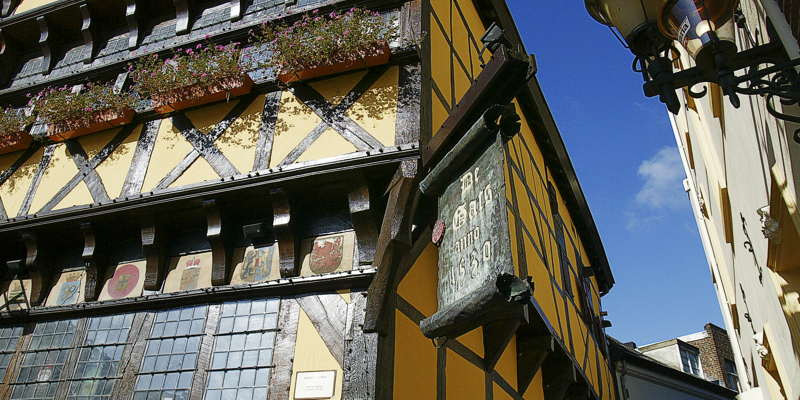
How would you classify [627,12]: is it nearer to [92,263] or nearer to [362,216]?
[362,216]

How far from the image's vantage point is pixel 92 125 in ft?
20.6

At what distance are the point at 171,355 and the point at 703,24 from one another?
15.2ft

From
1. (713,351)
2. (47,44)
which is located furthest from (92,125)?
(713,351)

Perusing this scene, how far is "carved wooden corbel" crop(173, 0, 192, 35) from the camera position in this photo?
6.85m

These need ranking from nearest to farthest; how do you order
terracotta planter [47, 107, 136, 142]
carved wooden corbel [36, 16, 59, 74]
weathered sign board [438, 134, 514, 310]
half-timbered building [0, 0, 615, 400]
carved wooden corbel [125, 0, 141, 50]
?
weathered sign board [438, 134, 514, 310]
half-timbered building [0, 0, 615, 400]
terracotta planter [47, 107, 136, 142]
carved wooden corbel [125, 0, 141, 50]
carved wooden corbel [36, 16, 59, 74]

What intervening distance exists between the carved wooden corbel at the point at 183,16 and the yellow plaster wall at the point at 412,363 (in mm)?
4655

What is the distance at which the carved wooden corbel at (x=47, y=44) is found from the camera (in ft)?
25.0

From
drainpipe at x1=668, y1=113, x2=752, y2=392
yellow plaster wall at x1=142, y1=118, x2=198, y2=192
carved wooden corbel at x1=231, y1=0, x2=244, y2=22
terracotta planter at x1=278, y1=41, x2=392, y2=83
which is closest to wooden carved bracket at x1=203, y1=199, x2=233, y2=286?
yellow plaster wall at x1=142, y1=118, x2=198, y2=192

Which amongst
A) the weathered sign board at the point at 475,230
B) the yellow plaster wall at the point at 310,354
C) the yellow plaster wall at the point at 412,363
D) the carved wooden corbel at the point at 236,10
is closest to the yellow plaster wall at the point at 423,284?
the yellow plaster wall at the point at 412,363

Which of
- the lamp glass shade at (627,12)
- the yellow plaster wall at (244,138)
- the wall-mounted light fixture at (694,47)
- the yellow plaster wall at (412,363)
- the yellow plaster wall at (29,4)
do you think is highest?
the yellow plaster wall at (29,4)

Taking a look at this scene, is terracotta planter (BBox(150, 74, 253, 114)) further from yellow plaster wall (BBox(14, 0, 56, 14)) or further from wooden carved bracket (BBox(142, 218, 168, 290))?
yellow plaster wall (BBox(14, 0, 56, 14))

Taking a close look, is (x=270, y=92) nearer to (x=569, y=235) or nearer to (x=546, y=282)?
(x=546, y=282)

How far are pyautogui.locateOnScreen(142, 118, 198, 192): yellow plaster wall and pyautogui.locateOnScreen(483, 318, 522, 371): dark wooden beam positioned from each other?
365cm

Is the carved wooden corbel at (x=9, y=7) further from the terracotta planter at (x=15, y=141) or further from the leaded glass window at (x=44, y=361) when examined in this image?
the leaded glass window at (x=44, y=361)
